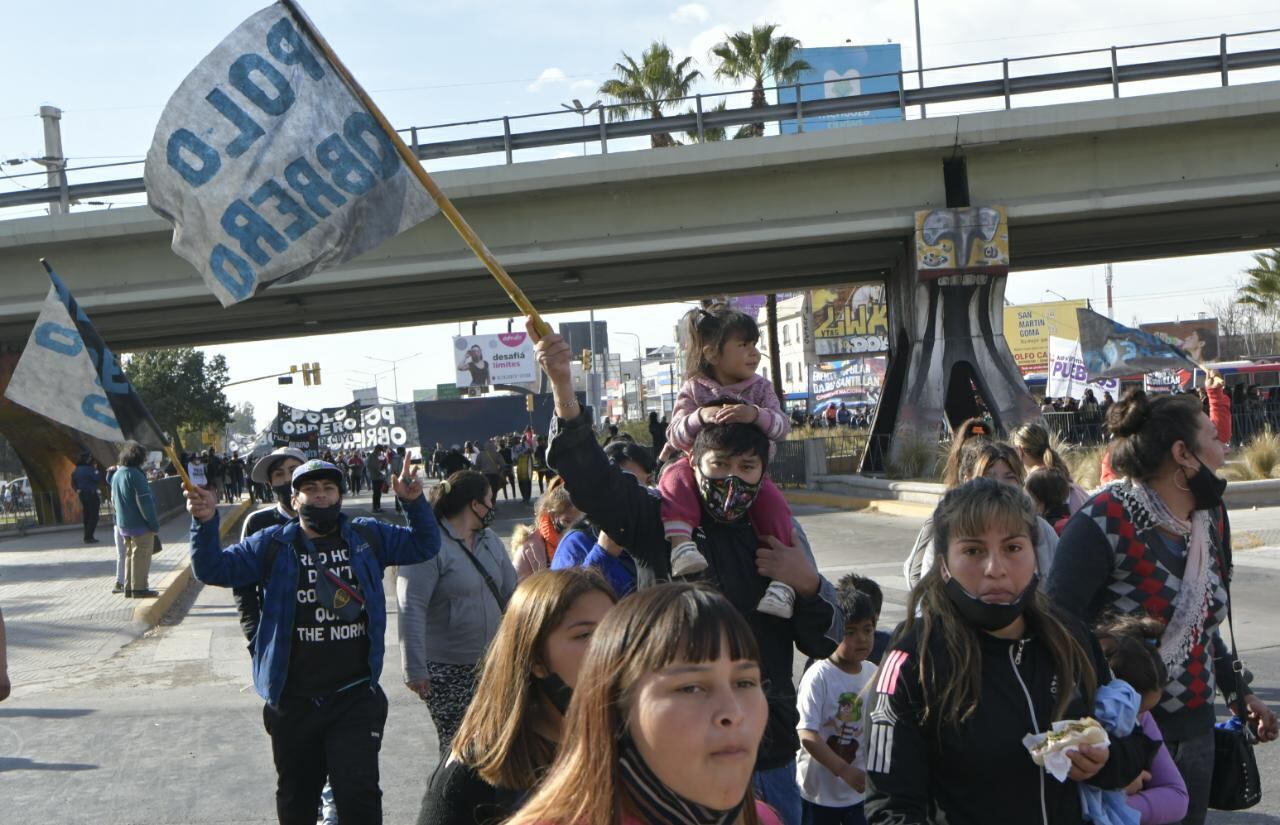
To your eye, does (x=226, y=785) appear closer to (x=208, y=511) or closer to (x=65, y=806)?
(x=65, y=806)

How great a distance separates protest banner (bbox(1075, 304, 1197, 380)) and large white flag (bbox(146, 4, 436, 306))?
90.3ft

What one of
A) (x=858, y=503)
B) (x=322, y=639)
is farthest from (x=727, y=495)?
(x=858, y=503)

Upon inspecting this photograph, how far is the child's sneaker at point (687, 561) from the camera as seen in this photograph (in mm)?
3699

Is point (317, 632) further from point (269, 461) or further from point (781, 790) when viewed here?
point (781, 790)

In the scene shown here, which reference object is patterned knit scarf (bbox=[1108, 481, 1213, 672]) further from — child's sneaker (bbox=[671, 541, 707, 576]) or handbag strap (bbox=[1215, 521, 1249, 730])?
child's sneaker (bbox=[671, 541, 707, 576])

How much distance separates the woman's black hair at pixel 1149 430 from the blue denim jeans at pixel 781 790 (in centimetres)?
136

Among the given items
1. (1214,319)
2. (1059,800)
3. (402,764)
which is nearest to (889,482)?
(402,764)

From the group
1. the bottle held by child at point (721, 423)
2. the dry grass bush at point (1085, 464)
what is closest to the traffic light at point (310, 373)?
the dry grass bush at point (1085, 464)

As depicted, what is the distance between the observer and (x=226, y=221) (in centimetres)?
491

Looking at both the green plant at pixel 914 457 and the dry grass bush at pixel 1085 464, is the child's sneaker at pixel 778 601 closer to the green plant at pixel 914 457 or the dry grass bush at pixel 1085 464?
the dry grass bush at pixel 1085 464

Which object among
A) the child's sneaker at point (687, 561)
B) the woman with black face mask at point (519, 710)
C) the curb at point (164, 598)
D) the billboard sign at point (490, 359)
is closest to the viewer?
the woman with black face mask at point (519, 710)

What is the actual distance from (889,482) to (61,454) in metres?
21.8

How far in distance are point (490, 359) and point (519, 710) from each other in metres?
86.6

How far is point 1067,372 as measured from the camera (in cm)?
3797
